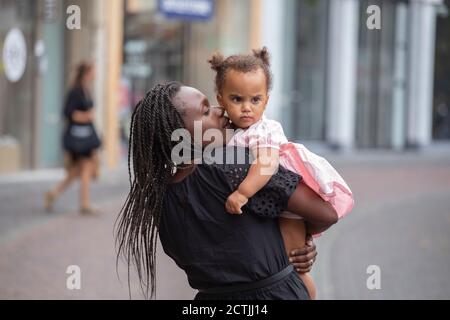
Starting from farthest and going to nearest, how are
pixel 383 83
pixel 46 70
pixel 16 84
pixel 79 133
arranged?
pixel 383 83
pixel 46 70
pixel 16 84
pixel 79 133

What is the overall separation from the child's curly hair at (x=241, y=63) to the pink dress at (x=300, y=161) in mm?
148

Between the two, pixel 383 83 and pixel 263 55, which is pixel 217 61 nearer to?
pixel 263 55

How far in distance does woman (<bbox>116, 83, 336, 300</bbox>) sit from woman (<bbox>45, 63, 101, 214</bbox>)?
768cm

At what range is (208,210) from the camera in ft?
8.49

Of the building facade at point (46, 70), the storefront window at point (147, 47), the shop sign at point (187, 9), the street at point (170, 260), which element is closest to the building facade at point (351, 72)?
the storefront window at point (147, 47)

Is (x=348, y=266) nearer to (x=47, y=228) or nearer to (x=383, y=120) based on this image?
(x=47, y=228)

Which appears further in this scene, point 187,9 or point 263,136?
point 187,9

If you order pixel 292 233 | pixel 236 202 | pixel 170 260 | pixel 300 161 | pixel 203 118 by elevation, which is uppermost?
pixel 203 118

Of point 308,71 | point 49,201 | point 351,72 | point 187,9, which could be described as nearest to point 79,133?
point 49,201

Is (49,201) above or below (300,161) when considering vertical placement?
below

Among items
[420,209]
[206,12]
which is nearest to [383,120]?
[206,12]

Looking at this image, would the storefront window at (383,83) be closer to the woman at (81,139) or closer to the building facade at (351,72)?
the building facade at (351,72)

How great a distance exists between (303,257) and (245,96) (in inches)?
20.7

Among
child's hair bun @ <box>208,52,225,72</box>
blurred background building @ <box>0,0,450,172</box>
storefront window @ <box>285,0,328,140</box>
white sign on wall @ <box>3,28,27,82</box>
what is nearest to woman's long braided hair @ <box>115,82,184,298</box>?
child's hair bun @ <box>208,52,225,72</box>
